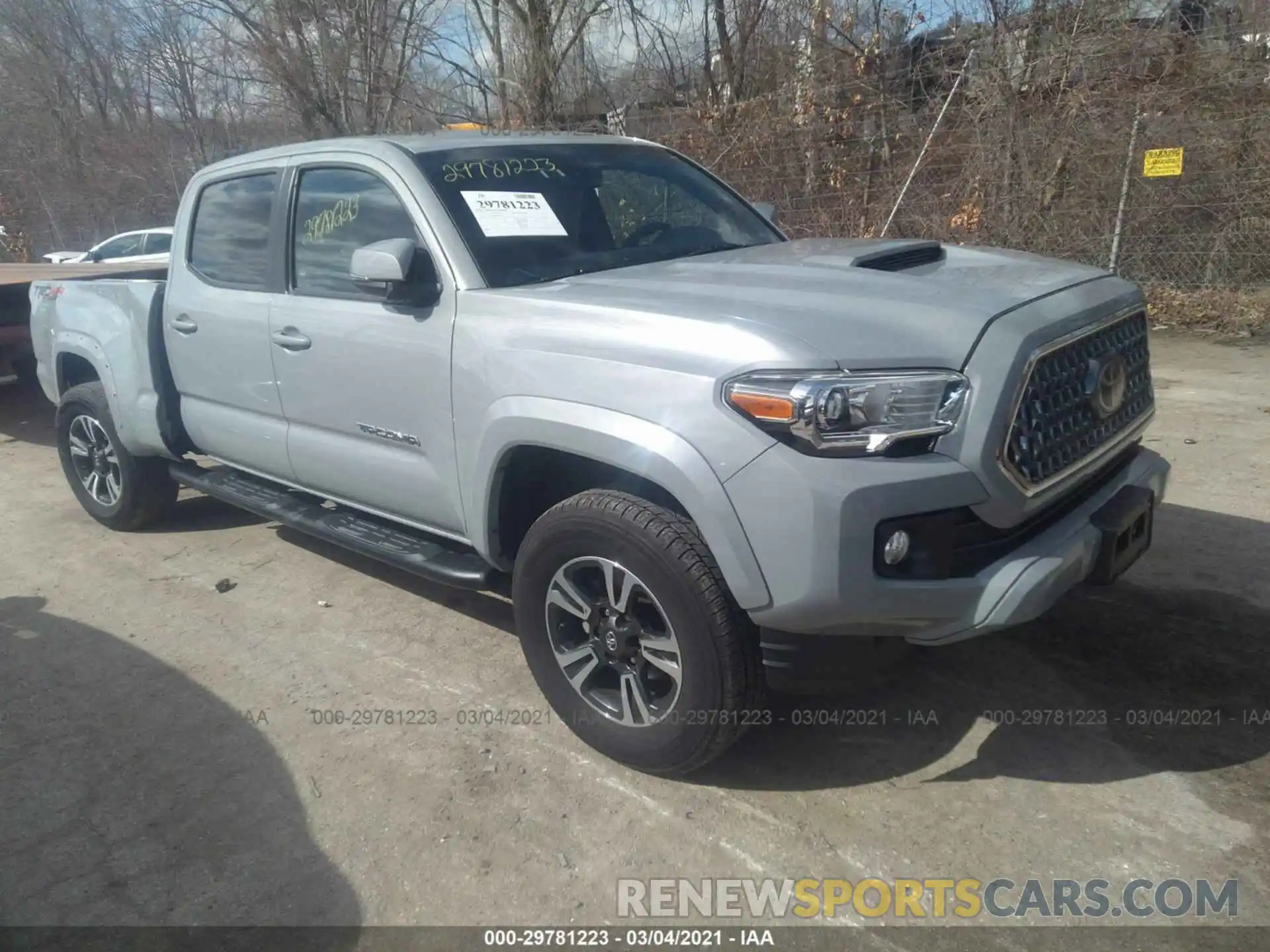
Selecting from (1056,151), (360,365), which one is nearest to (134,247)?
(1056,151)

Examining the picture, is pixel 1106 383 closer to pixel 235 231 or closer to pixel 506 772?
pixel 506 772

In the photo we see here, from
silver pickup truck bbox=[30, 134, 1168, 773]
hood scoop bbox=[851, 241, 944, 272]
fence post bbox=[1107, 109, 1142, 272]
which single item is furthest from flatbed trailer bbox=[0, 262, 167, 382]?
fence post bbox=[1107, 109, 1142, 272]

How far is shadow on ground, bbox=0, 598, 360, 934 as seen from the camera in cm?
267

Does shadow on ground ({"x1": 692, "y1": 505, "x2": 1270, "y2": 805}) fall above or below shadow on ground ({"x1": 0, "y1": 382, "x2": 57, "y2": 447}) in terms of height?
above

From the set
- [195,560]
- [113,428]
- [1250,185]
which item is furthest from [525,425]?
[1250,185]

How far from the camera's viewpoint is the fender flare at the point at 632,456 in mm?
2566

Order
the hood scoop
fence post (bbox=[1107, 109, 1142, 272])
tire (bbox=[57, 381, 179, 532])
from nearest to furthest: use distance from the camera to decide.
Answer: the hood scoop, tire (bbox=[57, 381, 179, 532]), fence post (bbox=[1107, 109, 1142, 272])

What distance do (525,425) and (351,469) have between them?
1168 mm

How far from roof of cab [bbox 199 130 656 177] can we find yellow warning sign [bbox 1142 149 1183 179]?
670cm

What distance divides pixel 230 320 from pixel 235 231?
0.45 m

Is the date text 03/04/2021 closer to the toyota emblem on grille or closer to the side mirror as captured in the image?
the toyota emblem on grille

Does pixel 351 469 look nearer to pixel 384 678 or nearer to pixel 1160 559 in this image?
pixel 384 678

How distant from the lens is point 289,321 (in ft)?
13.2

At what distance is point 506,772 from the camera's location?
10.4 feet
